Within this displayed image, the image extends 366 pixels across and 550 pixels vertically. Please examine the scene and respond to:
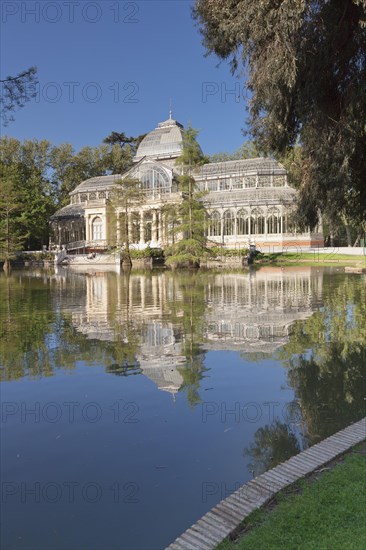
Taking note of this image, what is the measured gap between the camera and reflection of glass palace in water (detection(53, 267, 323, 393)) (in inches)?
346

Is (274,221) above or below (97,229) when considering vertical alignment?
below

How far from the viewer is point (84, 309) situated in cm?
1455

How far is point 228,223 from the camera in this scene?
155 ft

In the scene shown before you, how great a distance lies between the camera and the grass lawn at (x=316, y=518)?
2875 millimetres

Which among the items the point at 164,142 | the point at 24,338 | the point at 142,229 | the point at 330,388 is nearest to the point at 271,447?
the point at 330,388

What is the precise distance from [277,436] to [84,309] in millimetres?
10413

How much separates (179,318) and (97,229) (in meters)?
42.7

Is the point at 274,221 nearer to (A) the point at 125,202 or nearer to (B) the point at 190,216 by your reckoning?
(B) the point at 190,216

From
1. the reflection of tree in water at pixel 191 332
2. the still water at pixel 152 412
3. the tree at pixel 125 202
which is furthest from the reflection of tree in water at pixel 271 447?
the tree at pixel 125 202

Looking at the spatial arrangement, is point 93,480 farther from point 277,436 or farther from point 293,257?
point 293,257

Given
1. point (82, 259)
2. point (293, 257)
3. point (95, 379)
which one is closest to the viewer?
point (95, 379)

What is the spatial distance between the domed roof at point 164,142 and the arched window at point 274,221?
14775 mm

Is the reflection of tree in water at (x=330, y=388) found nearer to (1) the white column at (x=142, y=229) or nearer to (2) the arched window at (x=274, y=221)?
(1) the white column at (x=142, y=229)

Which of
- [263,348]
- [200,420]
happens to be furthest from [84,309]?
[200,420]
